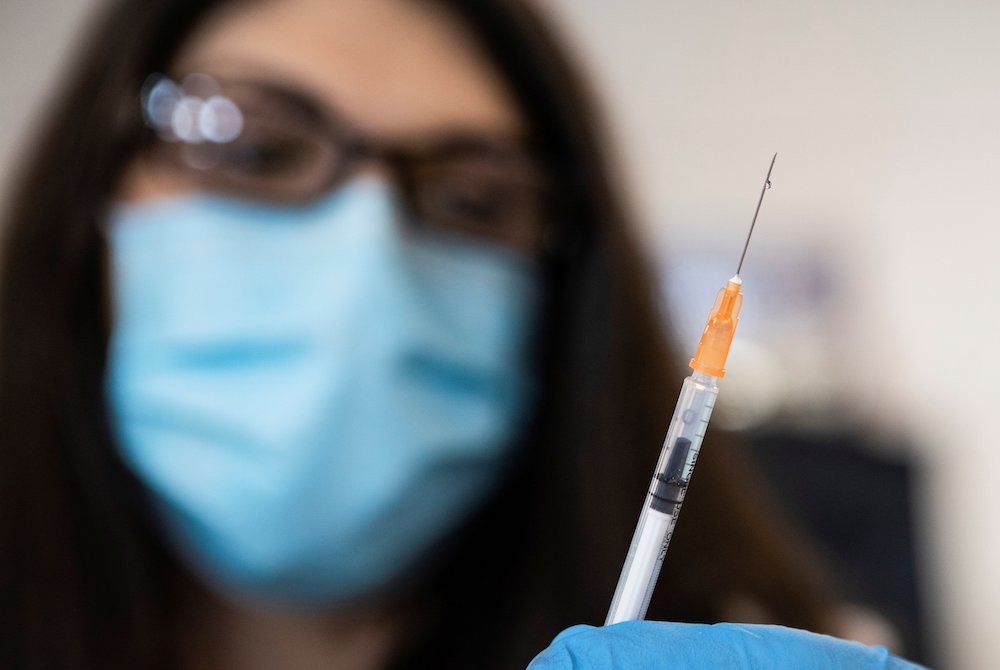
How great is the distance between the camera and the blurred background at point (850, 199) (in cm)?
214

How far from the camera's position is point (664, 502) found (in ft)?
1.36

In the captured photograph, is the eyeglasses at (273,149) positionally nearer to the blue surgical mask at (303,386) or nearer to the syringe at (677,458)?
the blue surgical mask at (303,386)

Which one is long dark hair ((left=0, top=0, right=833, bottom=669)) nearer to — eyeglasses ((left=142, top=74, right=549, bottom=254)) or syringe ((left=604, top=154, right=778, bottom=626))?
eyeglasses ((left=142, top=74, right=549, bottom=254))

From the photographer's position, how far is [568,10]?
2105mm

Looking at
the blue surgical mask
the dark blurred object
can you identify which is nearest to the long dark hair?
the blue surgical mask

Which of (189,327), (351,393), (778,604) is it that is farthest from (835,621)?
(189,327)

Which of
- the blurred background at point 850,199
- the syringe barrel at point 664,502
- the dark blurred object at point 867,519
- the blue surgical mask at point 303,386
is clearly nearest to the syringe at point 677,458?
the syringe barrel at point 664,502

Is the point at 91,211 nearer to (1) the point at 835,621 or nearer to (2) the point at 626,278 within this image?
(2) the point at 626,278

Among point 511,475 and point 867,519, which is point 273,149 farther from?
point 867,519

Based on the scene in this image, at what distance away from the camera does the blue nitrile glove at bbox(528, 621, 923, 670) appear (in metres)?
0.36

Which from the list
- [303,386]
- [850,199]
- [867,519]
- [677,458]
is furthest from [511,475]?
[850,199]

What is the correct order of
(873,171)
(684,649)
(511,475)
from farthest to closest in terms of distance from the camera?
(873,171) < (511,475) < (684,649)

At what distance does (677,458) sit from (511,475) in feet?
1.29

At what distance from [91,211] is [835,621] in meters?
0.90
